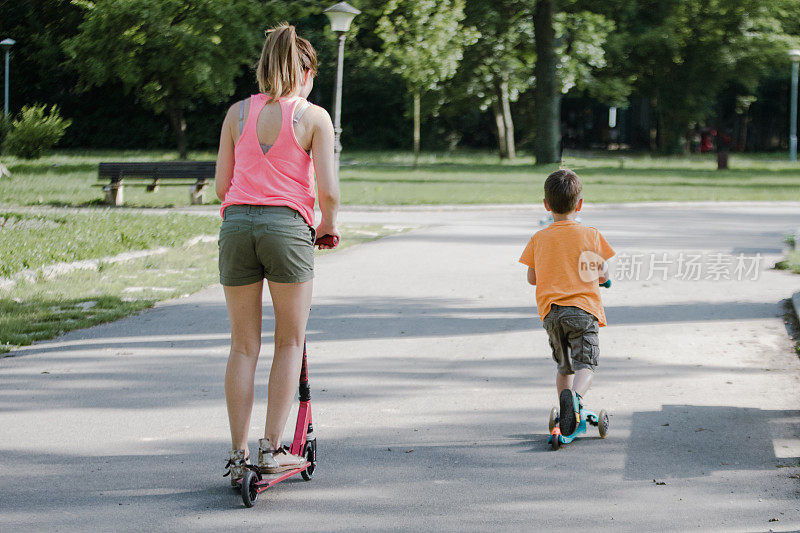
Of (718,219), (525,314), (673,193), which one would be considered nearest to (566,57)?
(673,193)

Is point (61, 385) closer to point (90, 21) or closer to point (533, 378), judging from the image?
point (533, 378)

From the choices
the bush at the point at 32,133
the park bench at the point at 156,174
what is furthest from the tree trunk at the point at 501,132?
the park bench at the point at 156,174

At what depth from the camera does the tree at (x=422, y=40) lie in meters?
30.8

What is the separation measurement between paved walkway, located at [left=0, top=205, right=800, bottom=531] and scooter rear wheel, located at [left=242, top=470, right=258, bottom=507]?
5 cm

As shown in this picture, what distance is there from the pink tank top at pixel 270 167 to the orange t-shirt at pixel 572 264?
1.50m

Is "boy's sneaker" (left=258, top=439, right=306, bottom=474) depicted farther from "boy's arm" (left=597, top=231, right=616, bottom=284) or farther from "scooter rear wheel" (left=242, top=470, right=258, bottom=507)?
"boy's arm" (left=597, top=231, right=616, bottom=284)

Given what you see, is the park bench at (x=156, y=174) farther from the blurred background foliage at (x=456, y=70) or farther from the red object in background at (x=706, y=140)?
the red object in background at (x=706, y=140)

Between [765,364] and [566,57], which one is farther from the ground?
[566,57]

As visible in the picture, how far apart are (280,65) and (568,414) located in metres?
2.16

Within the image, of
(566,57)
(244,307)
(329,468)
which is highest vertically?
(566,57)

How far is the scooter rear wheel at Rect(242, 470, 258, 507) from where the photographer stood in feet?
13.1

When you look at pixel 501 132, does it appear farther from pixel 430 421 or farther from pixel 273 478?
pixel 273 478

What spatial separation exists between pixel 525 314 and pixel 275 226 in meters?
5.15

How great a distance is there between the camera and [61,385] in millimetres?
6133
